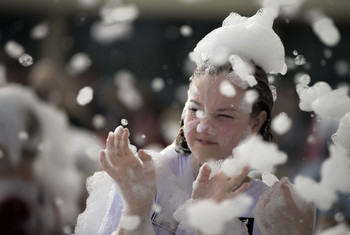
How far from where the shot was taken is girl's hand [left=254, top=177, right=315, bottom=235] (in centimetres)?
89

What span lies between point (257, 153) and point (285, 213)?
0.34 ft

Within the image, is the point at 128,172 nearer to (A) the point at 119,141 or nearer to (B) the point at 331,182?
(A) the point at 119,141

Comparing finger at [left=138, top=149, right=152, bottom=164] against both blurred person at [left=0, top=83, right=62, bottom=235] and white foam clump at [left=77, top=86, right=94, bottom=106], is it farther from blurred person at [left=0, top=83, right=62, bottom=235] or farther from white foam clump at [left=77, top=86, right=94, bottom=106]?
white foam clump at [left=77, top=86, right=94, bottom=106]

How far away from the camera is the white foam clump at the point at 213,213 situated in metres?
0.85

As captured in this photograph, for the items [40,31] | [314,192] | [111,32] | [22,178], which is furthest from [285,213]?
[40,31]

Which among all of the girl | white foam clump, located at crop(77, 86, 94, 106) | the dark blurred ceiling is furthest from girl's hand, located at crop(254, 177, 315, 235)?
the dark blurred ceiling

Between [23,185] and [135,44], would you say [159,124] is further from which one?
[135,44]

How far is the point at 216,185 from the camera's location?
2.81 ft

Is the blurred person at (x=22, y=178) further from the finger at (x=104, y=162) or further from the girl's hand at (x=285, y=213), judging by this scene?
the girl's hand at (x=285, y=213)

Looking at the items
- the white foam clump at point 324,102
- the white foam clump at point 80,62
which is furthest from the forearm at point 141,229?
the white foam clump at point 80,62

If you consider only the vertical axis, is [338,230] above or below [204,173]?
below

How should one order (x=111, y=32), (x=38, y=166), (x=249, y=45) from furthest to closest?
(x=111, y=32) < (x=38, y=166) < (x=249, y=45)

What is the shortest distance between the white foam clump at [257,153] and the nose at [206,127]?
0.19 ft

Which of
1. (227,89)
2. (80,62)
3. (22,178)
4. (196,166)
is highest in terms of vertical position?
(227,89)
